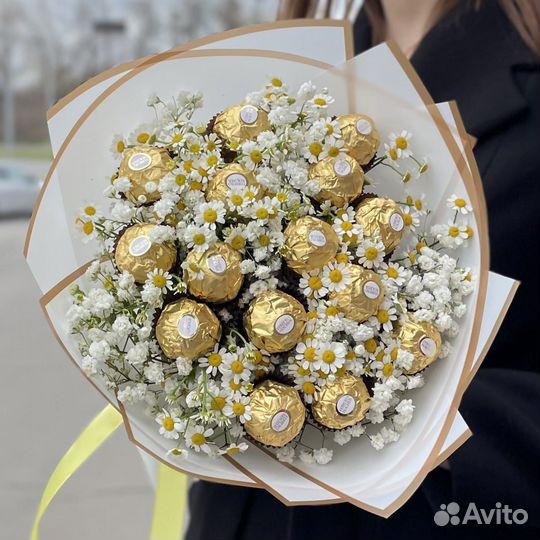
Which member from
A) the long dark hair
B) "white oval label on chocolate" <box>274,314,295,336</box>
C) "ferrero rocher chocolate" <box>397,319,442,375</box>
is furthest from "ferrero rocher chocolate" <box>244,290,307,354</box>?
the long dark hair

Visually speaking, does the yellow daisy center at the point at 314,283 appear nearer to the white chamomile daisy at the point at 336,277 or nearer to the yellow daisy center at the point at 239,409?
the white chamomile daisy at the point at 336,277

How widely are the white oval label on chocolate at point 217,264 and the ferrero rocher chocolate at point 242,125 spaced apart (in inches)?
5.0

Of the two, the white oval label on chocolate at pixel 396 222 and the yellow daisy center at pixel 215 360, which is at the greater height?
the white oval label on chocolate at pixel 396 222

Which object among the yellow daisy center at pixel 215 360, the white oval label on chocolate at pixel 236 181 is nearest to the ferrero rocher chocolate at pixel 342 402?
the yellow daisy center at pixel 215 360

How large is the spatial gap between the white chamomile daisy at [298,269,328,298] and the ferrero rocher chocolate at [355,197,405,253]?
0.21 ft

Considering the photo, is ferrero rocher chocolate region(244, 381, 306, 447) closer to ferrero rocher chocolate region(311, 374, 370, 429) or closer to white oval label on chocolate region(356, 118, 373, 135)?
ferrero rocher chocolate region(311, 374, 370, 429)

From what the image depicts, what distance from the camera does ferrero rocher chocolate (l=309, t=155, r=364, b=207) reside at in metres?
0.66

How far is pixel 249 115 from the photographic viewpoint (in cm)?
67

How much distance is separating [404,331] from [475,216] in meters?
0.14

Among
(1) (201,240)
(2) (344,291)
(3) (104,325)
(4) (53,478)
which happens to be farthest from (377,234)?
(4) (53,478)

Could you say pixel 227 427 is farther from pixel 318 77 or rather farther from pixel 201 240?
pixel 318 77

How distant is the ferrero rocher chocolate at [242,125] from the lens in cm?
66

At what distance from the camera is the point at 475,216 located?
2.23ft

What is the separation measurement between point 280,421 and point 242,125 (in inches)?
11.3
